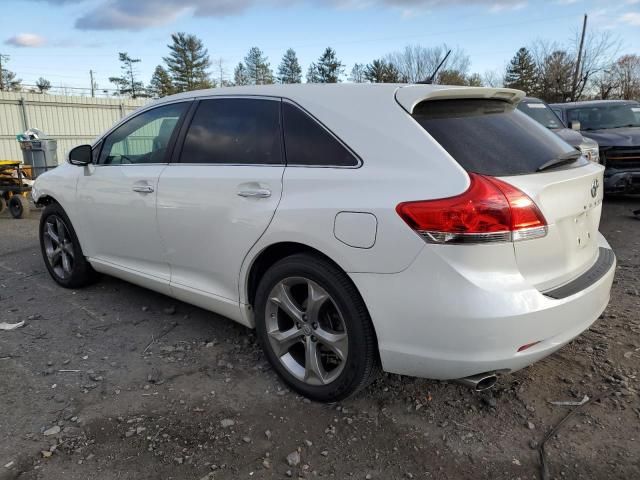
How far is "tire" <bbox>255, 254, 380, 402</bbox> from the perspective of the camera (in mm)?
2496

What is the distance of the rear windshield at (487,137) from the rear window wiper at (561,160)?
17mm

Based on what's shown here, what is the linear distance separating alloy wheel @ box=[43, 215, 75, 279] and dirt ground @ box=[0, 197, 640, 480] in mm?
983

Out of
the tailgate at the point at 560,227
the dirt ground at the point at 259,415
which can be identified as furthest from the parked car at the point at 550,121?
the tailgate at the point at 560,227

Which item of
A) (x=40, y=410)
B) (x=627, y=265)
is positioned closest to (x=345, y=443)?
(x=40, y=410)

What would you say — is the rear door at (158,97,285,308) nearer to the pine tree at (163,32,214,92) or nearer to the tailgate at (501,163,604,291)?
the tailgate at (501,163,604,291)

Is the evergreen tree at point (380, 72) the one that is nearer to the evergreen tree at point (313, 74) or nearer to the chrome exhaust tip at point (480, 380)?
the evergreen tree at point (313, 74)

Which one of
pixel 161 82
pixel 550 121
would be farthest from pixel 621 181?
pixel 161 82

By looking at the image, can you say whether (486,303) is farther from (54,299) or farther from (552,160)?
(54,299)

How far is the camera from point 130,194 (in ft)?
12.2

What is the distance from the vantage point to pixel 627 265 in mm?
5203

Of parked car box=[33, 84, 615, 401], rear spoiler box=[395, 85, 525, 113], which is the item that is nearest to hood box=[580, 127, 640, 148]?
parked car box=[33, 84, 615, 401]

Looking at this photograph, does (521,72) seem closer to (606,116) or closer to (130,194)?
(606,116)

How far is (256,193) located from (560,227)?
156 cm

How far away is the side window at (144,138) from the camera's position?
364cm
